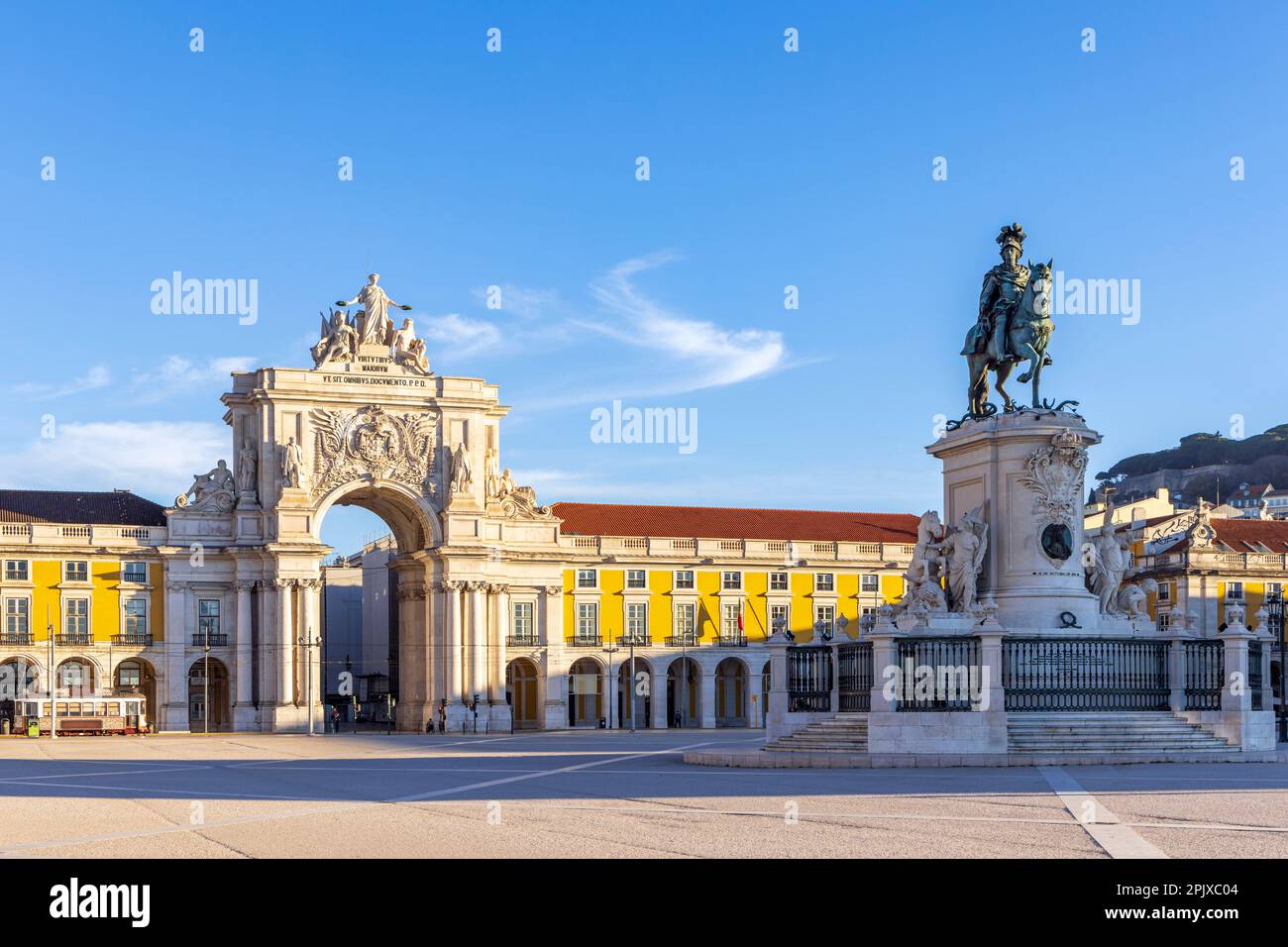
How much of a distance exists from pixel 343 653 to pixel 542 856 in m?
84.7

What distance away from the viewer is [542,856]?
1548cm

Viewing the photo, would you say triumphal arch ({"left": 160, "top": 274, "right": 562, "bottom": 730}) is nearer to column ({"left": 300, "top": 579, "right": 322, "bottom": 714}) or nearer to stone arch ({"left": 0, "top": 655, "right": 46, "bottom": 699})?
column ({"left": 300, "top": 579, "right": 322, "bottom": 714})

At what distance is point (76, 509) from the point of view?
7644 centimetres

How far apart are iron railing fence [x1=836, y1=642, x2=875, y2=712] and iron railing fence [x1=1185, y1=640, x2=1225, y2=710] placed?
5.30 metres

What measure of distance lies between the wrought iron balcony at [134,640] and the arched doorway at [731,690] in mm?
24619

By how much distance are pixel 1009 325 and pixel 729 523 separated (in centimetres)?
5480

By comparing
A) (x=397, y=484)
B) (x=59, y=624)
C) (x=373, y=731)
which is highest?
(x=397, y=484)

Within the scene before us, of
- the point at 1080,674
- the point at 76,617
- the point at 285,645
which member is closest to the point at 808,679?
the point at 1080,674

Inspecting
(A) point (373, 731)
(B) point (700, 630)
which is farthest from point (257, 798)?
(B) point (700, 630)

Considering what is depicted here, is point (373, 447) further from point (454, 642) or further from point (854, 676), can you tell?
point (854, 676)

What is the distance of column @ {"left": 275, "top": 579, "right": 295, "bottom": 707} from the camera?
237 ft
